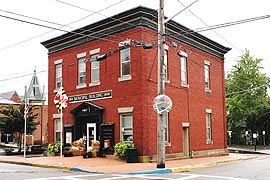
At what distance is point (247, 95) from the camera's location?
53875 mm

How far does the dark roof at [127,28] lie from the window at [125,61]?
51.9 inches

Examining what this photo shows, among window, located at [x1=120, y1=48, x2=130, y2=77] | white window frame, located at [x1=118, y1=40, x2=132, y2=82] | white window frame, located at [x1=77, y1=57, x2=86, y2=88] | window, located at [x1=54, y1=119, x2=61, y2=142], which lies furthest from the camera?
window, located at [x1=54, y1=119, x2=61, y2=142]

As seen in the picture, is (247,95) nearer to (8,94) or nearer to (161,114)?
(161,114)

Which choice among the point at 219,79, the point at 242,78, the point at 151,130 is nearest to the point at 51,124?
the point at 151,130

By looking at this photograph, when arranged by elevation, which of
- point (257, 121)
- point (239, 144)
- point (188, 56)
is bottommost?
point (239, 144)

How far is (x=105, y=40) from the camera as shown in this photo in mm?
23875

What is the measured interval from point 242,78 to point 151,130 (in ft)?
120

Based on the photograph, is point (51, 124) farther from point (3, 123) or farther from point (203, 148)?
point (203, 148)

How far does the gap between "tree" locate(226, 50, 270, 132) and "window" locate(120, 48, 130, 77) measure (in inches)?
1307

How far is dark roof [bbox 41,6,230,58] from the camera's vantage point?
71.8 feet

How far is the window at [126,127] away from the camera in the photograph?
71.6 feet

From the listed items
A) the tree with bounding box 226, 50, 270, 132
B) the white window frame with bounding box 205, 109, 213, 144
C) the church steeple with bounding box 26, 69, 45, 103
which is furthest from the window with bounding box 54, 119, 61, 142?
→ the church steeple with bounding box 26, 69, 45, 103

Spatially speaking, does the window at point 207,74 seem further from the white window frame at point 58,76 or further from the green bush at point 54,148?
the green bush at point 54,148

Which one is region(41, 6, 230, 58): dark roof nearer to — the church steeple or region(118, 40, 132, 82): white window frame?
region(118, 40, 132, 82): white window frame
